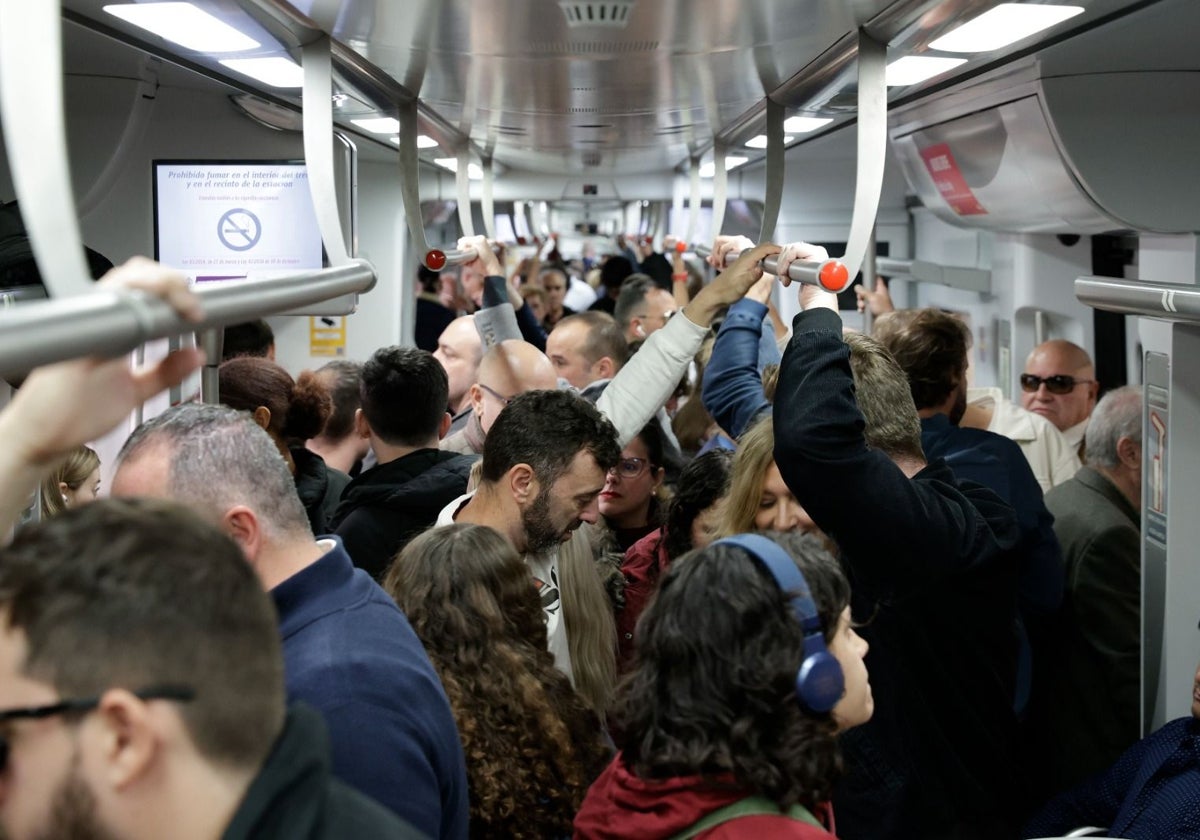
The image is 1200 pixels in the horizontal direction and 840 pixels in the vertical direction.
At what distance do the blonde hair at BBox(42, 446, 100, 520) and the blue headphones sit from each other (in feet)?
5.64

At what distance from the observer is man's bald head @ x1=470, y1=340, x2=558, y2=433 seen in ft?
13.9

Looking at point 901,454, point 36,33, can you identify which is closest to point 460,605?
point 901,454

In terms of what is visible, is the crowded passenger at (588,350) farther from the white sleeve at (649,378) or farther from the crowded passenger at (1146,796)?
the crowded passenger at (1146,796)

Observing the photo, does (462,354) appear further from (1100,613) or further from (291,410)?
(1100,613)

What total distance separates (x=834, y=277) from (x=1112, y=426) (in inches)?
68.2

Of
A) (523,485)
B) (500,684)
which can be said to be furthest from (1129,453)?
(500,684)

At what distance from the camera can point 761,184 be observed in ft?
30.5

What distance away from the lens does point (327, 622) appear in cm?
193

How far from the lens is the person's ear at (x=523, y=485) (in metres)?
2.97

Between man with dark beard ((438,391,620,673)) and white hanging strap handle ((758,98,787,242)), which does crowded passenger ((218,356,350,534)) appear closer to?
man with dark beard ((438,391,620,673))

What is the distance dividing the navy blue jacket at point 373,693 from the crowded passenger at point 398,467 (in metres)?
1.24

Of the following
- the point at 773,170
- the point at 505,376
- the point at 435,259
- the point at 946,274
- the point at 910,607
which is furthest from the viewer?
the point at 946,274

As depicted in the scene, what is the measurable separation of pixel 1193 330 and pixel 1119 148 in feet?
4.22

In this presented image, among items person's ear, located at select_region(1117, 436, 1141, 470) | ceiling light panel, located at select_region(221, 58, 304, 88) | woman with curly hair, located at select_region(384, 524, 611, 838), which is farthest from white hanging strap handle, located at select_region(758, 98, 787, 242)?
woman with curly hair, located at select_region(384, 524, 611, 838)
